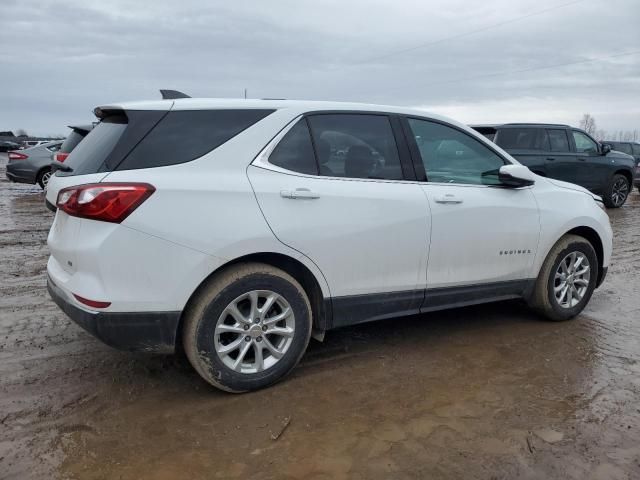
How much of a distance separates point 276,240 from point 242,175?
425mm

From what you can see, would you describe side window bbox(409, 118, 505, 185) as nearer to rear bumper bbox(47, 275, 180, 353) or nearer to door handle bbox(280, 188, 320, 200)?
door handle bbox(280, 188, 320, 200)

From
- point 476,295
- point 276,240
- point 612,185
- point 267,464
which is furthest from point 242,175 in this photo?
point 612,185

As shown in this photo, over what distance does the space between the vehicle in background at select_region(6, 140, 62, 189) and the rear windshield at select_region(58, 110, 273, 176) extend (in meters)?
12.8

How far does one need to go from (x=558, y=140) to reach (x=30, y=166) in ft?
43.1

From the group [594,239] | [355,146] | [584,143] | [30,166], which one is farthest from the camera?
[30,166]

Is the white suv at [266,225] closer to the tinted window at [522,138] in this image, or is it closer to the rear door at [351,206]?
the rear door at [351,206]

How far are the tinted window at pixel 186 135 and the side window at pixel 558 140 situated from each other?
31.2ft

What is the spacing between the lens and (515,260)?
4.28 m

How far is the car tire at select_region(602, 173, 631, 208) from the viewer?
12703mm

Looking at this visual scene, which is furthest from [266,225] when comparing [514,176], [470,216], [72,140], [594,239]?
[72,140]

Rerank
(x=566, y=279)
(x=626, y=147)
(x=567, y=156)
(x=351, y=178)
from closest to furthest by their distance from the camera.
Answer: (x=351, y=178) < (x=566, y=279) < (x=567, y=156) < (x=626, y=147)

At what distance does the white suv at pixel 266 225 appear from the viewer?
2902 mm

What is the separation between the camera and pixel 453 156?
4.11m

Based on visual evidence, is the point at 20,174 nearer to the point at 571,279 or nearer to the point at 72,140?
the point at 72,140
